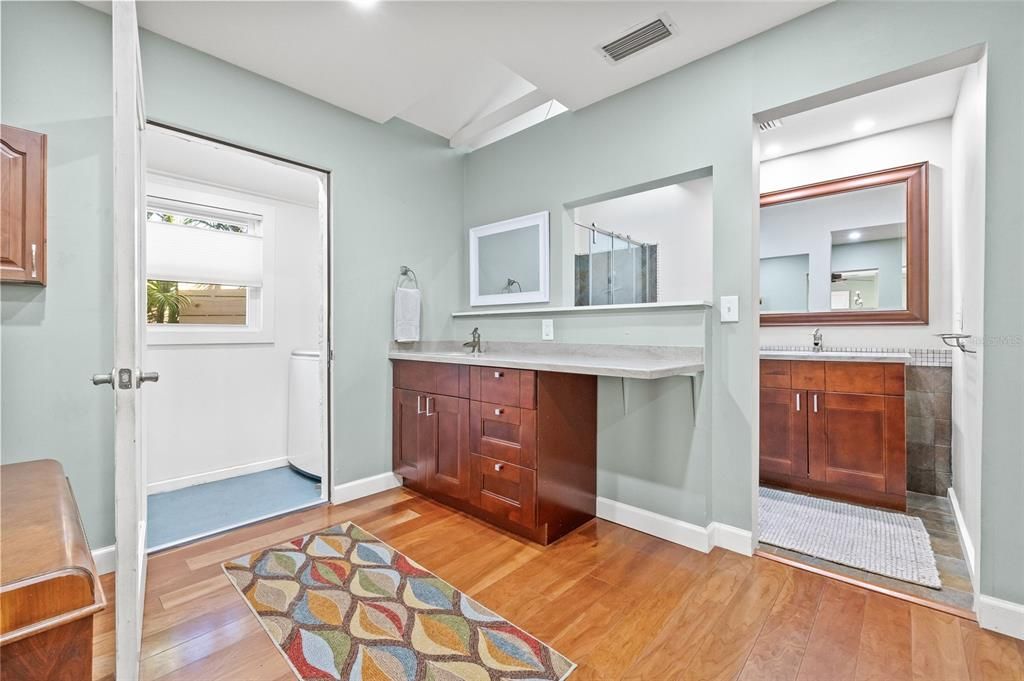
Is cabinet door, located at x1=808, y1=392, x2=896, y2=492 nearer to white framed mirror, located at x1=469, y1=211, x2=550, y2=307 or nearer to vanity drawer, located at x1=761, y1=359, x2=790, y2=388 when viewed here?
vanity drawer, located at x1=761, y1=359, x2=790, y2=388

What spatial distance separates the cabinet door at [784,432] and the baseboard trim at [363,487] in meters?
2.49

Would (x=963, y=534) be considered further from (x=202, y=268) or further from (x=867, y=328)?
(x=202, y=268)

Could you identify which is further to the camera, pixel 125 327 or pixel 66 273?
pixel 66 273

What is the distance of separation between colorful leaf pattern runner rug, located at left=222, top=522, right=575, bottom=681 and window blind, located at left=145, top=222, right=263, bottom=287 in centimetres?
225

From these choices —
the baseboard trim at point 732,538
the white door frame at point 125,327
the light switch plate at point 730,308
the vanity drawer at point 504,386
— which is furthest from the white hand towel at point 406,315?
the baseboard trim at point 732,538

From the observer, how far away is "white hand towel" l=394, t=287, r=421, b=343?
3.10 m

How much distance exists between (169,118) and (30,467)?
→ 170 cm

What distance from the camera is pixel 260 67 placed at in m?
Result: 2.44

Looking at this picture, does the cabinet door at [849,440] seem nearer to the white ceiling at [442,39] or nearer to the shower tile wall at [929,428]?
the shower tile wall at [929,428]

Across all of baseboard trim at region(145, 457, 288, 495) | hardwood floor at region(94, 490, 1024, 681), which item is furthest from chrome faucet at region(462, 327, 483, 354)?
baseboard trim at region(145, 457, 288, 495)

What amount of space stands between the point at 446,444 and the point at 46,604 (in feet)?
6.71

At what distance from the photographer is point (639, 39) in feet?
7.00

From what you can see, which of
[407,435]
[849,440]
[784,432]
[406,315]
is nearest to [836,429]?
[849,440]

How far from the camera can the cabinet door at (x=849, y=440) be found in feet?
8.81
